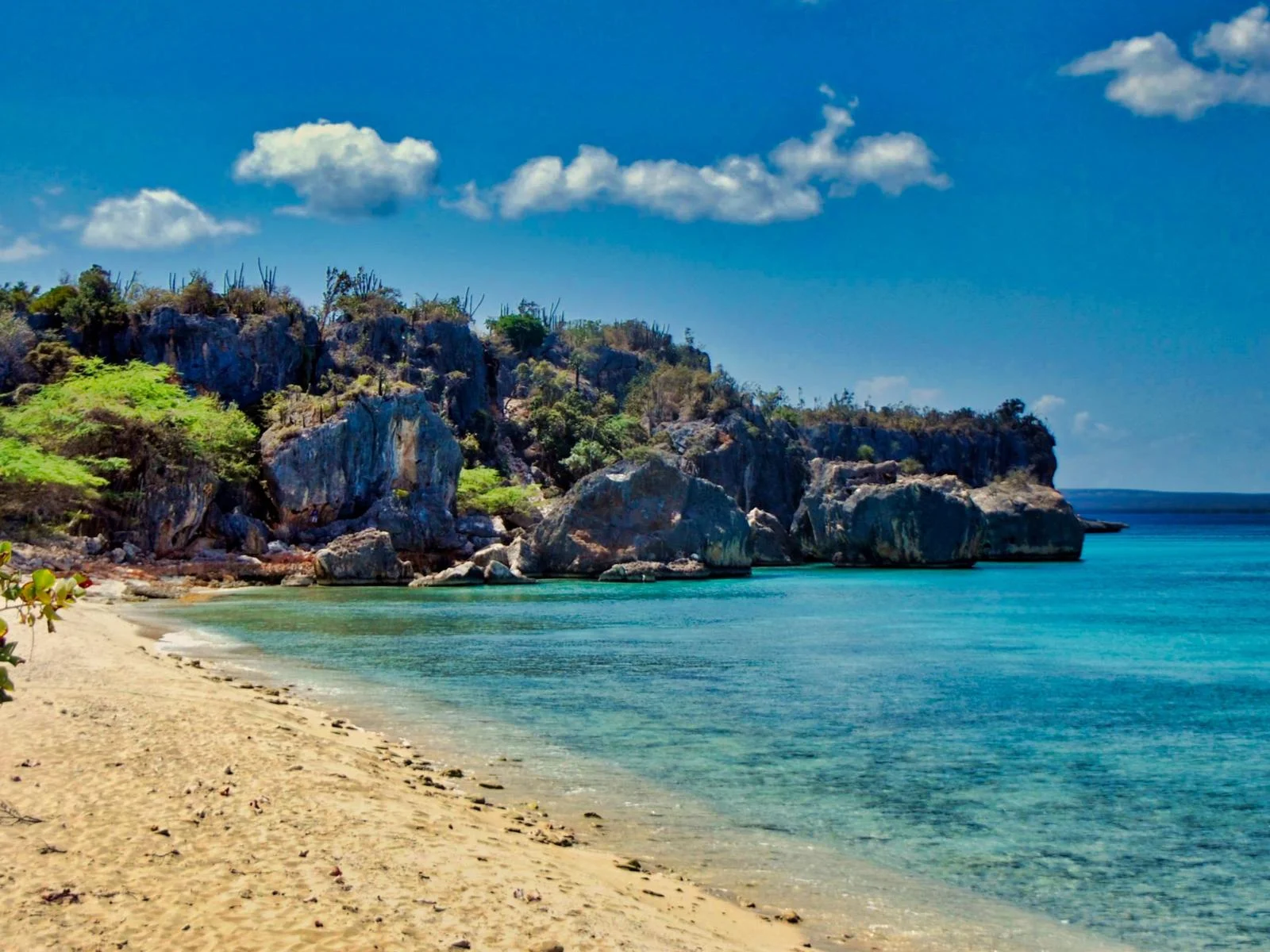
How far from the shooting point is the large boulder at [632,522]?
184ft

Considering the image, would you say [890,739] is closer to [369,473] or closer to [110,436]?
[110,436]

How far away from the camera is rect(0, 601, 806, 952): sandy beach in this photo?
6324mm

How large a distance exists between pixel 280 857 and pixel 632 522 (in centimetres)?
4916

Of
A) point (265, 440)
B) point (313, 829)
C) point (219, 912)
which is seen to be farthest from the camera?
point (265, 440)

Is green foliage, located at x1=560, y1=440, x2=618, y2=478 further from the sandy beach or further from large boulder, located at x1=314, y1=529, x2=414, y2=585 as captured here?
the sandy beach

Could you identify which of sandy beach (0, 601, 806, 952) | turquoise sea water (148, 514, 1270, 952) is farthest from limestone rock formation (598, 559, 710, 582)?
sandy beach (0, 601, 806, 952)

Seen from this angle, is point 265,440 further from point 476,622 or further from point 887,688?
point 887,688

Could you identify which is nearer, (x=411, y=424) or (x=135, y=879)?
(x=135, y=879)

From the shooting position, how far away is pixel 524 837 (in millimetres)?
9586

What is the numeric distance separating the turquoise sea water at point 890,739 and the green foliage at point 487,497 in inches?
1028

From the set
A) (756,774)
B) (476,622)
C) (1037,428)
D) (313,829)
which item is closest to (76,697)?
(313,829)

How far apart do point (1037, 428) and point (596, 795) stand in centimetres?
13712

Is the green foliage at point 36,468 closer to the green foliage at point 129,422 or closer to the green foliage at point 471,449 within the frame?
the green foliage at point 129,422

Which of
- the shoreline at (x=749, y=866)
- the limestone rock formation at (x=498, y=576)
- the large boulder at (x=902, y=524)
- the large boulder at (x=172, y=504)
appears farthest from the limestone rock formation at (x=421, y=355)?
the shoreline at (x=749, y=866)
